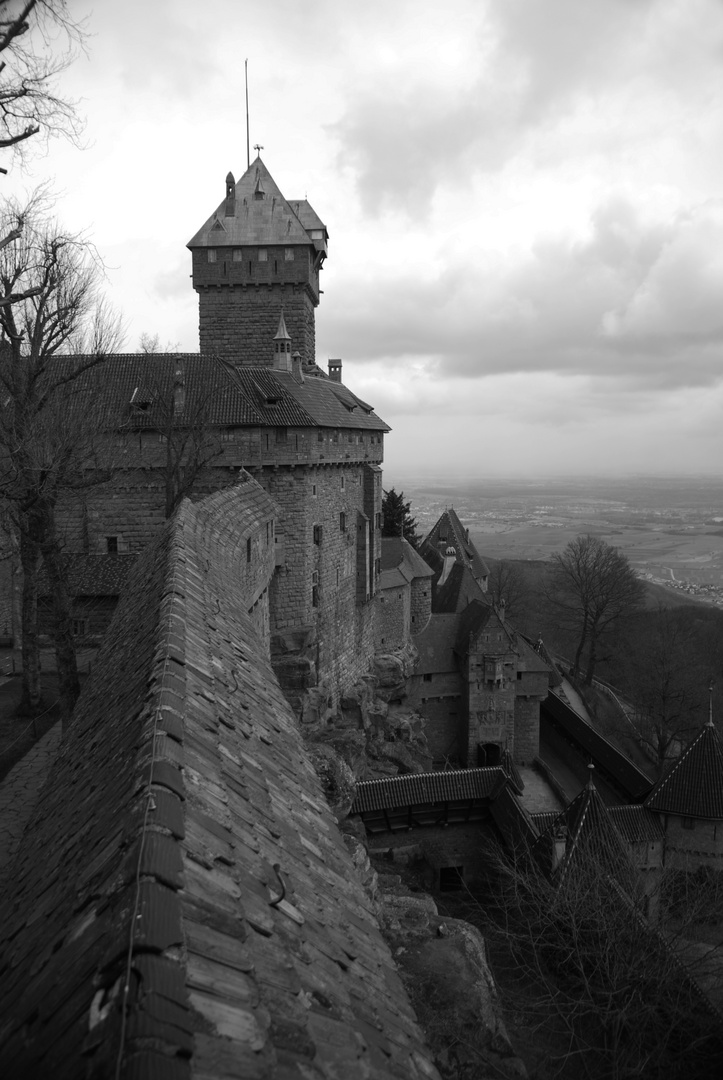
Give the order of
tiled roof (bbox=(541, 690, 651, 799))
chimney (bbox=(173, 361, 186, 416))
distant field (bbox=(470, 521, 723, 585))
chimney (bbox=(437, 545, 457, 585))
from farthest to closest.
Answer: distant field (bbox=(470, 521, 723, 585)) < chimney (bbox=(437, 545, 457, 585)) < tiled roof (bbox=(541, 690, 651, 799)) < chimney (bbox=(173, 361, 186, 416))

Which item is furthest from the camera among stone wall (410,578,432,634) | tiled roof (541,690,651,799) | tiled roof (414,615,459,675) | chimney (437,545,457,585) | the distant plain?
the distant plain

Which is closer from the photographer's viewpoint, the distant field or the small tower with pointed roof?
the small tower with pointed roof

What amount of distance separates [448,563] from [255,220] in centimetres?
1852

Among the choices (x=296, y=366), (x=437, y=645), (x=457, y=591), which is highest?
(x=296, y=366)

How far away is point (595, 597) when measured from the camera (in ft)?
148

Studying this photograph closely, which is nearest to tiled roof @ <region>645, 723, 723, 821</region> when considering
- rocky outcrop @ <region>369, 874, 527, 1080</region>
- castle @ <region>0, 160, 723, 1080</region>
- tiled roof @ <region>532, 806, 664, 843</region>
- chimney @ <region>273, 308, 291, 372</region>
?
tiled roof @ <region>532, 806, 664, 843</region>

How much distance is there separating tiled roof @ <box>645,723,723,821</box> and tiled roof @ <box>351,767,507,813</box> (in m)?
4.65

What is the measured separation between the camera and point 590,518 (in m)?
113

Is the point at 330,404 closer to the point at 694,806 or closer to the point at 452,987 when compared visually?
the point at 694,806

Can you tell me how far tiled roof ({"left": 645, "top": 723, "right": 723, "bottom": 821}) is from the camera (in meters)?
18.8

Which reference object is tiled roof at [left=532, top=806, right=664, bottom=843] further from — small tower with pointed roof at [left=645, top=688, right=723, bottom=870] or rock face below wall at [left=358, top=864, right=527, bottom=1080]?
rock face below wall at [left=358, top=864, right=527, bottom=1080]

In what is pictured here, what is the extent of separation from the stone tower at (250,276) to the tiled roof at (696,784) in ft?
59.1

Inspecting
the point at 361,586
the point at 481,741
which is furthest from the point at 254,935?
the point at 481,741

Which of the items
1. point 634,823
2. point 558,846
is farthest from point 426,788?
point 634,823
